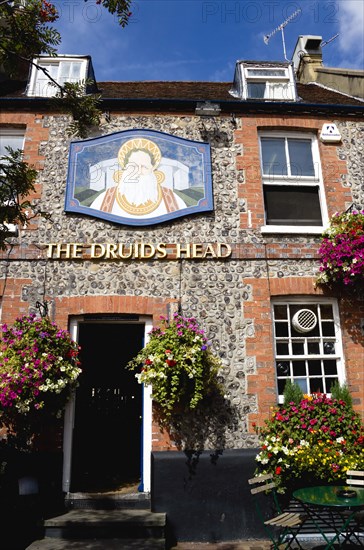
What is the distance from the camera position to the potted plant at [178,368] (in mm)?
6230

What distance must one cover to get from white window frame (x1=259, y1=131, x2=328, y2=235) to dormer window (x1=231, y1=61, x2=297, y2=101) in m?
0.88

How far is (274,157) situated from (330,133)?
1.10 m

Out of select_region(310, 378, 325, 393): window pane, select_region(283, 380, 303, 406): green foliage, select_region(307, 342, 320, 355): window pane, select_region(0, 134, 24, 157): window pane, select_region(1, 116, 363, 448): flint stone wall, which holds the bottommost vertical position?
select_region(283, 380, 303, 406): green foliage

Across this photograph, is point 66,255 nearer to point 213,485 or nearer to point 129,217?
point 129,217

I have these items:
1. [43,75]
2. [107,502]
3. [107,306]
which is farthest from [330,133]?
[107,502]

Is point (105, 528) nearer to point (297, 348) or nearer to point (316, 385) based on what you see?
point (316, 385)

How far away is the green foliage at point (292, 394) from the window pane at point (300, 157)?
12.4 feet

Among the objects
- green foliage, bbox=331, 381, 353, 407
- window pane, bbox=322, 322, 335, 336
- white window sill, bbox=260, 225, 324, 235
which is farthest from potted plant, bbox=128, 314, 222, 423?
white window sill, bbox=260, 225, 324, 235

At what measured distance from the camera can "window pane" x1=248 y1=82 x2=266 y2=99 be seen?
8.88m

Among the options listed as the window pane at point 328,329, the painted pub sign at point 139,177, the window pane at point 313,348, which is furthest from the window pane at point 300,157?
the window pane at point 313,348

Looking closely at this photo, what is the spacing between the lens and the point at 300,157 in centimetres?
829

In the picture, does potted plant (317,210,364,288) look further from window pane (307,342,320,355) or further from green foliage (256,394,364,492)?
green foliage (256,394,364,492)

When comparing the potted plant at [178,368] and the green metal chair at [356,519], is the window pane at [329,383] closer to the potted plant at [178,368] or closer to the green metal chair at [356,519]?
the green metal chair at [356,519]

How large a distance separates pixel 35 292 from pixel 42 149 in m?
2.61
